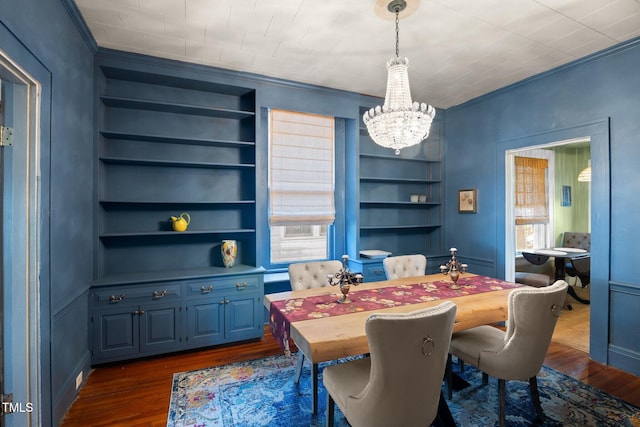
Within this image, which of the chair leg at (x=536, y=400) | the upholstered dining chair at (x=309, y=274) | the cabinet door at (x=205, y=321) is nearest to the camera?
the chair leg at (x=536, y=400)

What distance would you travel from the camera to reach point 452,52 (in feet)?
9.52

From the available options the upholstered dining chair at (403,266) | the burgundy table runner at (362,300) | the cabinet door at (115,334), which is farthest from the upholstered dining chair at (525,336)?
the cabinet door at (115,334)

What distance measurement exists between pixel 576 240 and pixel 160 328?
21.1 feet

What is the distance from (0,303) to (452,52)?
12.2 feet

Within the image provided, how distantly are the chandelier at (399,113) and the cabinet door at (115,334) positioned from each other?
265 centimetres

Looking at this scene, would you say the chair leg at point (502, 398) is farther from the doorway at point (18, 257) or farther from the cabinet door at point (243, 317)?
the doorway at point (18, 257)

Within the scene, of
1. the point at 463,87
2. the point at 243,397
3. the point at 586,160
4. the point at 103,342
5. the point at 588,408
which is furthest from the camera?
the point at 586,160

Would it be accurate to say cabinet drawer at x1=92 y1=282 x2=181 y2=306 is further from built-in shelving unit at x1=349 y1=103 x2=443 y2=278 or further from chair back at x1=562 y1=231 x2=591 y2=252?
chair back at x1=562 y1=231 x2=591 y2=252

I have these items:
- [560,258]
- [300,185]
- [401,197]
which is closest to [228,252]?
[300,185]

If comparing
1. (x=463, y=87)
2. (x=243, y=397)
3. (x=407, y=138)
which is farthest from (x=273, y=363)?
(x=463, y=87)

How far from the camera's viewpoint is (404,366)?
1356 mm

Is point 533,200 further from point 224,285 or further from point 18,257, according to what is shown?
point 18,257

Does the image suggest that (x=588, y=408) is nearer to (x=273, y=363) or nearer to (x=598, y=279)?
(x=598, y=279)

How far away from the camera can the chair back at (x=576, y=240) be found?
5.30 meters
